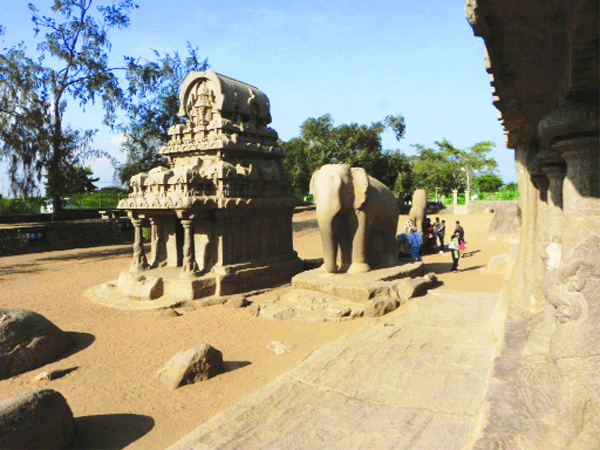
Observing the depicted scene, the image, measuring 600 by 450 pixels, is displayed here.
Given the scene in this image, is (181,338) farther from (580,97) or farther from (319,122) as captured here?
(319,122)

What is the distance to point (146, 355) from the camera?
566 cm

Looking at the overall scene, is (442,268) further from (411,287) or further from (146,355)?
(146,355)

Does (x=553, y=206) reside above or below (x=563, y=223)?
above

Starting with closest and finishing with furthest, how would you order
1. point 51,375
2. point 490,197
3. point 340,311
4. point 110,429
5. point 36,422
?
point 36,422, point 110,429, point 51,375, point 340,311, point 490,197

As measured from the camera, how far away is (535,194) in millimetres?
5379

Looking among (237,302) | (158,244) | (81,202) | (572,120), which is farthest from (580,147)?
(81,202)

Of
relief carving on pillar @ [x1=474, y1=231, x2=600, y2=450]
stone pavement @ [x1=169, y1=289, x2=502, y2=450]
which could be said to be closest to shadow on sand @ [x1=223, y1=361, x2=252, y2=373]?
stone pavement @ [x1=169, y1=289, x2=502, y2=450]

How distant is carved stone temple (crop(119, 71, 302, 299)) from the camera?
862 centimetres

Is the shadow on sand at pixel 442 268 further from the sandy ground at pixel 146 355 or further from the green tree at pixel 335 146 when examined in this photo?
the green tree at pixel 335 146

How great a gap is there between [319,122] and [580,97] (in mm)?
34063

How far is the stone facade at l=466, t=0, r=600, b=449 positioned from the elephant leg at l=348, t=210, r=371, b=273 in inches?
192

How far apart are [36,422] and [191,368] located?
1627 mm

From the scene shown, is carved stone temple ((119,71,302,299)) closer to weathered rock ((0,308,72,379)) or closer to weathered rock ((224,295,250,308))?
weathered rock ((224,295,250,308))

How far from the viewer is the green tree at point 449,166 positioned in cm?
3981
